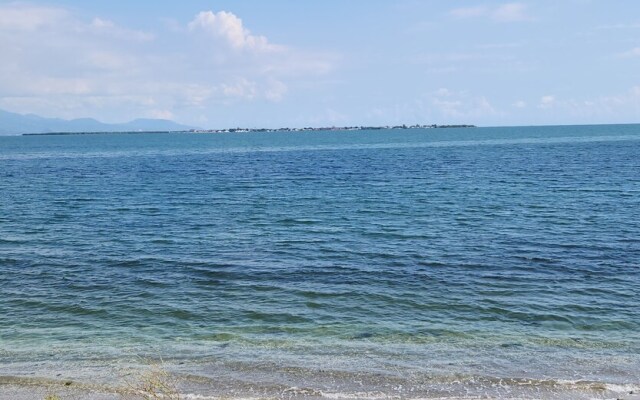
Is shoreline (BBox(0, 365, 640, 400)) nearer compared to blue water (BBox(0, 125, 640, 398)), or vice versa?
shoreline (BBox(0, 365, 640, 400))

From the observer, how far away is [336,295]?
74.2ft

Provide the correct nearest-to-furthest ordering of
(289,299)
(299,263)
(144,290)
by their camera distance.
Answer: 1. (289,299)
2. (144,290)
3. (299,263)

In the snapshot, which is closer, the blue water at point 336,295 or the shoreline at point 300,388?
the shoreline at point 300,388

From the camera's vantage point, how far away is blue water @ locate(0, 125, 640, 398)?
1566 centimetres

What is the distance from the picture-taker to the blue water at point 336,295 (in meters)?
15.7

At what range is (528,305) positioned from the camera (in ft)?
69.4

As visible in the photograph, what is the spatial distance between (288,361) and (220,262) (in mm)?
12194

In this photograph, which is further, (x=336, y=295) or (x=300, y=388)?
(x=336, y=295)

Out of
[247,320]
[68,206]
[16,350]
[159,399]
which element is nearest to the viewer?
[159,399]

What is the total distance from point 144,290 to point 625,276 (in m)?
19.2

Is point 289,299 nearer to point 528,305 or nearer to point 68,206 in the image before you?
point 528,305

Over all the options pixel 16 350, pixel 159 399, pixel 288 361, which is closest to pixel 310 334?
pixel 288 361

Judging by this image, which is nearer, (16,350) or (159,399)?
(159,399)

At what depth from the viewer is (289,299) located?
72.7 ft
